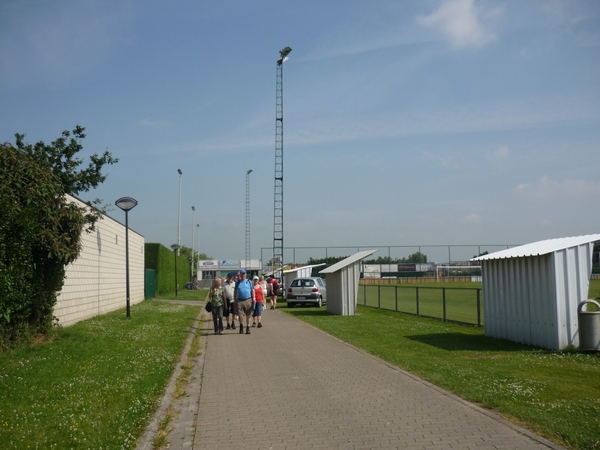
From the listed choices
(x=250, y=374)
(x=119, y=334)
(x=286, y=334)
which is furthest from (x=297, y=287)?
(x=250, y=374)

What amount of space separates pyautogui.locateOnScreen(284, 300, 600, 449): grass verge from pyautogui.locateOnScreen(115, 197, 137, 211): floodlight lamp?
29.0 ft

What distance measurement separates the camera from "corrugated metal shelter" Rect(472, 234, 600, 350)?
12.1 m

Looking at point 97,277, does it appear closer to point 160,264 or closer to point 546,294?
point 546,294

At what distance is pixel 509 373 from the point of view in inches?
376

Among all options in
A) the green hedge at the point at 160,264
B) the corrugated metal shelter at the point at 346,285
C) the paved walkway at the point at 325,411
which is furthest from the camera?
the green hedge at the point at 160,264

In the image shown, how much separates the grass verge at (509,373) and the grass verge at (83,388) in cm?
407

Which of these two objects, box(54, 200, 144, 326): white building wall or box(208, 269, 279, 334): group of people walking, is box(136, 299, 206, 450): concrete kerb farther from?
box(54, 200, 144, 326): white building wall

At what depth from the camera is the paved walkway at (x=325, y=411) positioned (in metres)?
6.08

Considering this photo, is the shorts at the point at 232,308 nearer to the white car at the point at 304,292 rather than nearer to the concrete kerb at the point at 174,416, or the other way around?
the concrete kerb at the point at 174,416

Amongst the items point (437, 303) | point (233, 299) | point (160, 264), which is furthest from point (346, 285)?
point (160, 264)

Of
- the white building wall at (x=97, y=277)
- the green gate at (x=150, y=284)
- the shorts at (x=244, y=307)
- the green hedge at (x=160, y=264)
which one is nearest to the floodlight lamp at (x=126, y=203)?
the white building wall at (x=97, y=277)

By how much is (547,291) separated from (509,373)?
340cm

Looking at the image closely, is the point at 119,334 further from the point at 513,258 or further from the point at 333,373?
the point at 513,258

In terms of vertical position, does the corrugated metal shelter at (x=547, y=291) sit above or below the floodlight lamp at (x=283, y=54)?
below
